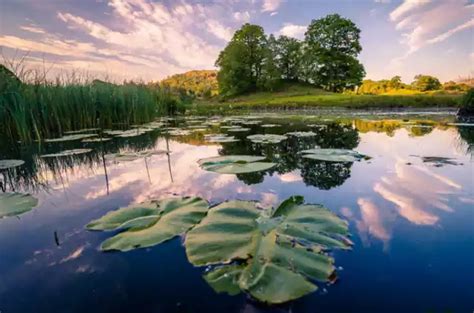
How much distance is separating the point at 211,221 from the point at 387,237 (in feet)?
2.70

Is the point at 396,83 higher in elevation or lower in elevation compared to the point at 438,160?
higher

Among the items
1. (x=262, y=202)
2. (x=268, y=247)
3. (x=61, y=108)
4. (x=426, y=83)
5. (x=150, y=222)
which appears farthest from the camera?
(x=426, y=83)

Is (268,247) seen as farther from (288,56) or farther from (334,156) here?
(288,56)

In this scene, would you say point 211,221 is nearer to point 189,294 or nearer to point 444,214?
point 189,294

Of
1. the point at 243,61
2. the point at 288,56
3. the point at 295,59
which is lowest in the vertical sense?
the point at 243,61

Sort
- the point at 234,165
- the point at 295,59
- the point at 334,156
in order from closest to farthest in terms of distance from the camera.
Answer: the point at 234,165 → the point at 334,156 → the point at 295,59

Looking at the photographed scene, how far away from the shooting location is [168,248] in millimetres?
1127

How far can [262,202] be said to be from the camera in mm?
1647

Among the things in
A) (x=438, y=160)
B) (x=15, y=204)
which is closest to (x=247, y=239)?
(x=15, y=204)

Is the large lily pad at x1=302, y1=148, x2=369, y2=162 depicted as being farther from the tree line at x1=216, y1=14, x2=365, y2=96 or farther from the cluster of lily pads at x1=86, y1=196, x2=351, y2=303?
the tree line at x1=216, y1=14, x2=365, y2=96

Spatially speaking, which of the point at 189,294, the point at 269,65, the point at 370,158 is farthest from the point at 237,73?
the point at 189,294

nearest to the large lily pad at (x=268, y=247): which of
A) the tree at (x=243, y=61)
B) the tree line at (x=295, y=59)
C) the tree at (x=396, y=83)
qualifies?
the tree line at (x=295, y=59)

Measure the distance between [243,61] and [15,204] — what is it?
103 ft

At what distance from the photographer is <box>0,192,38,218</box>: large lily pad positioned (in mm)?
1577
